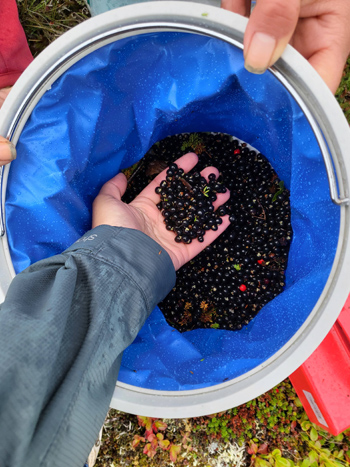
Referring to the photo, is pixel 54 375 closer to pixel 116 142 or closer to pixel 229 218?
pixel 116 142

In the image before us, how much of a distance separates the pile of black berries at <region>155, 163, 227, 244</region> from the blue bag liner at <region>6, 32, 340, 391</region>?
0.25m

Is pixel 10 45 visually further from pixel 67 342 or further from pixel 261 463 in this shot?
pixel 261 463

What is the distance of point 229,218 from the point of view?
1495mm

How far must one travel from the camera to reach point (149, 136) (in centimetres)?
129

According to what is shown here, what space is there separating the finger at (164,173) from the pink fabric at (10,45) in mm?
708

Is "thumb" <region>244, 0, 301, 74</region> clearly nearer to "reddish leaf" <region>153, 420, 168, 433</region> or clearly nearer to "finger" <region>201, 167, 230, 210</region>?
"finger" <region>201, 167, 230, 210</region>

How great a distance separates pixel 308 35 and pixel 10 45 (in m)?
1.12

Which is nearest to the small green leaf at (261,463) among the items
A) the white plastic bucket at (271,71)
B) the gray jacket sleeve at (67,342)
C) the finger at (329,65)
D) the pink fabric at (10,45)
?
the white plastic bucket at (271,71)

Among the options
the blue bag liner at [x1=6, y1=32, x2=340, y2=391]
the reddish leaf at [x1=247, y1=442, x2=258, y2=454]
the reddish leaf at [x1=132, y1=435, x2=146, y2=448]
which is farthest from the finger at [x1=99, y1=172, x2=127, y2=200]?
the reddish leaf at [x1=247, y1=442, x2=258, y2=454]

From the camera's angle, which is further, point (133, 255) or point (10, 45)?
point (10, 45)

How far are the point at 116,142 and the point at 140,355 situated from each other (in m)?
0.75

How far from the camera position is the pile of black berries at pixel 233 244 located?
4.61ft

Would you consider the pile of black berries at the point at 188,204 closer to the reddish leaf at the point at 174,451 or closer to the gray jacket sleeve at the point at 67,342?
the gray jacket sleeve at the point at 67,342

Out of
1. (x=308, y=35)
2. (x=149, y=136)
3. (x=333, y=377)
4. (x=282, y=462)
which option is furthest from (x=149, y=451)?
(x=308, y=35)
